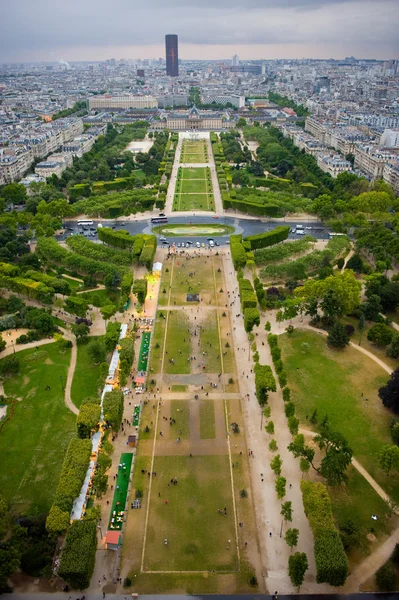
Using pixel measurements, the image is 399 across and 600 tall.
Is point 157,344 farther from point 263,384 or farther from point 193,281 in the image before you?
point 193,281

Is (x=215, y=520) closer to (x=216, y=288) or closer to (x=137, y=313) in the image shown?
(x=137, y=313)

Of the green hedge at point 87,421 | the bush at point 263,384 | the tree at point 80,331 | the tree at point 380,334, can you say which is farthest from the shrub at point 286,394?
the tree at point 80,331

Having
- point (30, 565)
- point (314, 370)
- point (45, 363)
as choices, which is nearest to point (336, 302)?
point (314, 370)

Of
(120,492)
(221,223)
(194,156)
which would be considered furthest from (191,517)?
(194,156)

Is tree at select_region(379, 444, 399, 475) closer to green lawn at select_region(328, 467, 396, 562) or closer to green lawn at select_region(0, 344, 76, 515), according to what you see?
green lawn at select_region(328, 467, 396, 562)

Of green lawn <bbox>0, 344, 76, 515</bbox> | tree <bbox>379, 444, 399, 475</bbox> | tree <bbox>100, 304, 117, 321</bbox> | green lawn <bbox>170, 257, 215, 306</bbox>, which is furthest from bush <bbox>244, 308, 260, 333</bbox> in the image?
tree <bbox>379, 444, 399, 475</bbox>
